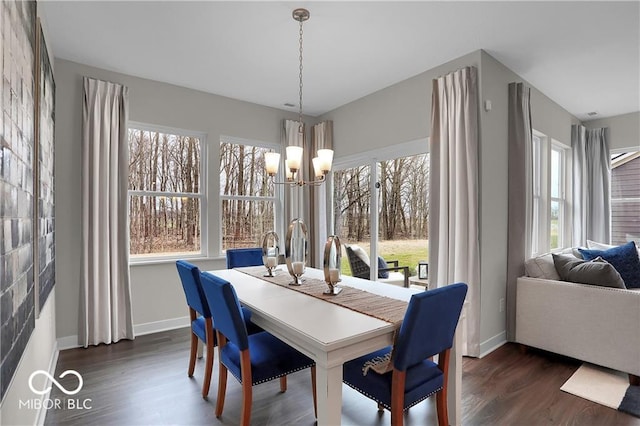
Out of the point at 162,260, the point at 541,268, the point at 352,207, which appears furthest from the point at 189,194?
the point at 541,268

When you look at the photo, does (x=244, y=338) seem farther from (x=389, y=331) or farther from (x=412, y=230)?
(x=412, y=230)

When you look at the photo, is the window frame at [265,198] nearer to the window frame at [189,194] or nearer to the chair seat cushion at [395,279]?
the window frame at [189,194]

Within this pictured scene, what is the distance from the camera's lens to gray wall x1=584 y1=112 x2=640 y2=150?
453cm

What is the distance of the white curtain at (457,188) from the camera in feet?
9.61

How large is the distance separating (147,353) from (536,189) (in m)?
4.48

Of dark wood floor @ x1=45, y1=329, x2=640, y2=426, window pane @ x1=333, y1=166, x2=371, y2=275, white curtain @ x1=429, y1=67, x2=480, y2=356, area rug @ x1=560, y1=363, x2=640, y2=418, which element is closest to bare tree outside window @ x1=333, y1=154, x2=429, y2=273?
window pane @ x1=333, y1=166, x2=371, y2=275

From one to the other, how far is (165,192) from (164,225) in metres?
0.37

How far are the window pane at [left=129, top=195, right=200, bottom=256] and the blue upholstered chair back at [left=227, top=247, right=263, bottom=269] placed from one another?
83cm

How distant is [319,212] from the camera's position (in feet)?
15.4

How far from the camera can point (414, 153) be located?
3598mm

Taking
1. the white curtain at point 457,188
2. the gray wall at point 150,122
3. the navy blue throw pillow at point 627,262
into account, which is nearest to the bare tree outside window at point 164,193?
the gray wall at point 150,122

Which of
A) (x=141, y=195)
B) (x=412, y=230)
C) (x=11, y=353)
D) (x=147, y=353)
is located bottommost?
(x=147, y=353)

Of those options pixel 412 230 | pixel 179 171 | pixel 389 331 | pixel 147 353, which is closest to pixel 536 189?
pixel 412 230

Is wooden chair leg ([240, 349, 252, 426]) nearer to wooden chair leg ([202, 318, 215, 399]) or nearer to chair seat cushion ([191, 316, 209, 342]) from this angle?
wooden chair leg ([202, 318, 215, 399])
